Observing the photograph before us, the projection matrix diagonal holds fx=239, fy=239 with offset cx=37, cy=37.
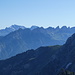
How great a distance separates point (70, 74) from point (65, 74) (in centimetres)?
263

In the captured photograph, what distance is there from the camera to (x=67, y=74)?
404 ft

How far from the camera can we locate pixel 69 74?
12375 centimetres

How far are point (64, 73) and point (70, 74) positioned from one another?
3.14 metres

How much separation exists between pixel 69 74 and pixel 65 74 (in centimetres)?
213

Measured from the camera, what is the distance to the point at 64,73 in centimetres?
12375

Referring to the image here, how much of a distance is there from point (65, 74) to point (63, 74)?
120cm

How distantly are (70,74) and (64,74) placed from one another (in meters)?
3.16

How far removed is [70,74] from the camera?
124 metres

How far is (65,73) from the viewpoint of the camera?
12375 cm

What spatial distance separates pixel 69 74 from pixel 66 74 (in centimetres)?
167

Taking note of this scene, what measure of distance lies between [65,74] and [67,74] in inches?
41.6

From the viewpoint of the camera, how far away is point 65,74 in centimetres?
12344

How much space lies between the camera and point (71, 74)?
406 feet
